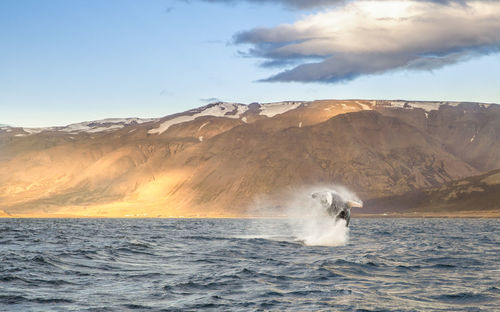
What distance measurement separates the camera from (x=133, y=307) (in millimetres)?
21984

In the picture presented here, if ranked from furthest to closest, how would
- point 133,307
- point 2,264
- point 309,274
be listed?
point 2,264 < point 309,274 < point 133,307

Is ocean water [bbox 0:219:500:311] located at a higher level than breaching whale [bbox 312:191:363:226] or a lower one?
lower

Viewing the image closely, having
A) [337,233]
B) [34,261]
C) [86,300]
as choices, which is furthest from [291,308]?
[337,233]

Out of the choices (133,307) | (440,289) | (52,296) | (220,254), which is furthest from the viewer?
(220,254)

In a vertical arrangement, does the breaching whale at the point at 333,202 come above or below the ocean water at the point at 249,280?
above

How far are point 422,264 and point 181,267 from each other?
15311 mm

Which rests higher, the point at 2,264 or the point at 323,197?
the point at 323,197

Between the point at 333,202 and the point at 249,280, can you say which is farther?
the point at 333,202

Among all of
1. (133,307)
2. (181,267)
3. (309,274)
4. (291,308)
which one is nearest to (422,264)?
(309,274)

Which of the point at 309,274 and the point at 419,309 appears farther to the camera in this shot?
the point at 309,274

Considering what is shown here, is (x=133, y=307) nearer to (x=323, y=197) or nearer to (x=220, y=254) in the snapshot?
(x=220, y=254)

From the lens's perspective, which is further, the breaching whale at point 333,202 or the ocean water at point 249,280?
the breaching whale at point 333,202

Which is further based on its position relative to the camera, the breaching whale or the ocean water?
the breaching whale

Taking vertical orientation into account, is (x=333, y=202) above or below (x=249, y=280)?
above
